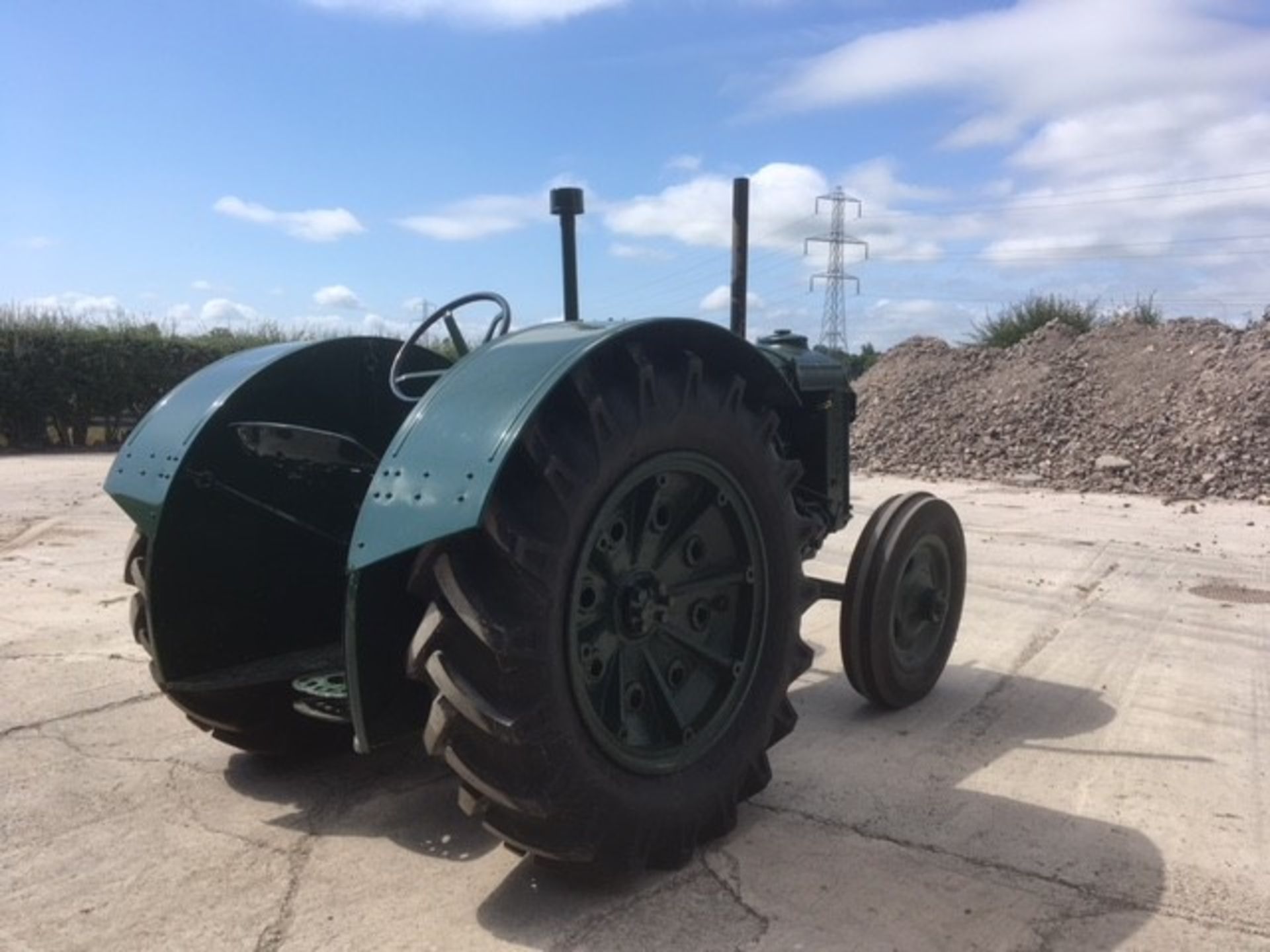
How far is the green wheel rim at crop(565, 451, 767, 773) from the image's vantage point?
3115 mm

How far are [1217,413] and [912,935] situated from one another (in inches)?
584

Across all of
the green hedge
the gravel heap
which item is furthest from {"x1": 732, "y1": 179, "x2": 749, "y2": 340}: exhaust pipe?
the green hedge

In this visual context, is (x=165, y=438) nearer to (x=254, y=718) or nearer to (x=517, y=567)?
(x=254, y=718)

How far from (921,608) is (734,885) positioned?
2220 millimetres

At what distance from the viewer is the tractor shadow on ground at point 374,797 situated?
3.60m

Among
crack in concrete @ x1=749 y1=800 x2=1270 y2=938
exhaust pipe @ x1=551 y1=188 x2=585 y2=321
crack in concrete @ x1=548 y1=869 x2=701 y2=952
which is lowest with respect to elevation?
crack in concrete @ x1=749 y1=800 x2=1270 y2=938

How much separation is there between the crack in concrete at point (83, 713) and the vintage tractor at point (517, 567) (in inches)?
47.8

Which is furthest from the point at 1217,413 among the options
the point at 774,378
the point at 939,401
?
the point at 774,378

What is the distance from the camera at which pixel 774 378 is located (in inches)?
142

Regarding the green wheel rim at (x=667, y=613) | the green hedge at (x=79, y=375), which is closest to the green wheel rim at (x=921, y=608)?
the green wheel rim at (x=667, y=613)

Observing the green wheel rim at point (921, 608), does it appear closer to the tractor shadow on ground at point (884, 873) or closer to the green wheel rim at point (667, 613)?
the tractor shadow on ground at point (884, 873)

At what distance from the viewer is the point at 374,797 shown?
395cm

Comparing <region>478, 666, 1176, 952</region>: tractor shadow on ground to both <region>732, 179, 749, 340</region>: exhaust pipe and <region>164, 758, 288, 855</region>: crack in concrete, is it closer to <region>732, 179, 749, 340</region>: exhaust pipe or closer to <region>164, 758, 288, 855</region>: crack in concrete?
<region>164, 758, 288, 855</region>: crack in concrete

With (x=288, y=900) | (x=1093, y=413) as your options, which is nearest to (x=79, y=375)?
(x=1093, y=413)
